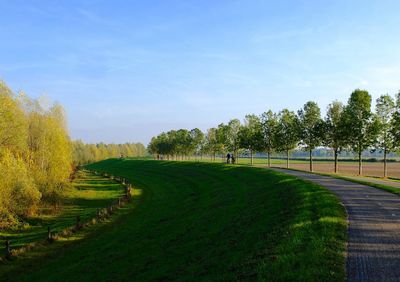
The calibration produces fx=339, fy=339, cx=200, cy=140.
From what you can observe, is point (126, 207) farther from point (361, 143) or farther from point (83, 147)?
point (83, 147)

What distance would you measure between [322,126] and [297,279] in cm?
5460

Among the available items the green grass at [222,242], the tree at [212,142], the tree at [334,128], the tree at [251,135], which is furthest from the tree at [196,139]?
the green grass at [222,242]

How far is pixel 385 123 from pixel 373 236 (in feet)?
149

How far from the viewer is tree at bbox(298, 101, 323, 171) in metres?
62.8

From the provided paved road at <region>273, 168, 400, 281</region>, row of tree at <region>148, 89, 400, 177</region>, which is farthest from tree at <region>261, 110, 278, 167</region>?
paved road at <region>273, 168, 400, 281</region>

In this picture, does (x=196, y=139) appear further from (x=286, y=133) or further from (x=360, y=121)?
(x=360, y=121)

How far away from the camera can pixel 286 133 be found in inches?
2751

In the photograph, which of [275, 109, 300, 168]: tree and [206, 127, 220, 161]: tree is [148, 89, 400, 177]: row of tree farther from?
[206, 127, 220, 161]: tree

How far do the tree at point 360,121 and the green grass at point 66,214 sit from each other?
40.7 metres

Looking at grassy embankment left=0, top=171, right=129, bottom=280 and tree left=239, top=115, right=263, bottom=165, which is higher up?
tree left=239, top=115, right=263, bottom=165

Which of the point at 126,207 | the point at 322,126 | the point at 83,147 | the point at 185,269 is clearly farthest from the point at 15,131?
the point at 83,147

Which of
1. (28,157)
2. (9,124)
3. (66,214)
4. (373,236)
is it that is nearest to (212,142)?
(66,214)

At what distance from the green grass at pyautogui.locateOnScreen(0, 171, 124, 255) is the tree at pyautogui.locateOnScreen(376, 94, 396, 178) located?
44.4 m

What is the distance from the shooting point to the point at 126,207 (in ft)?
149
